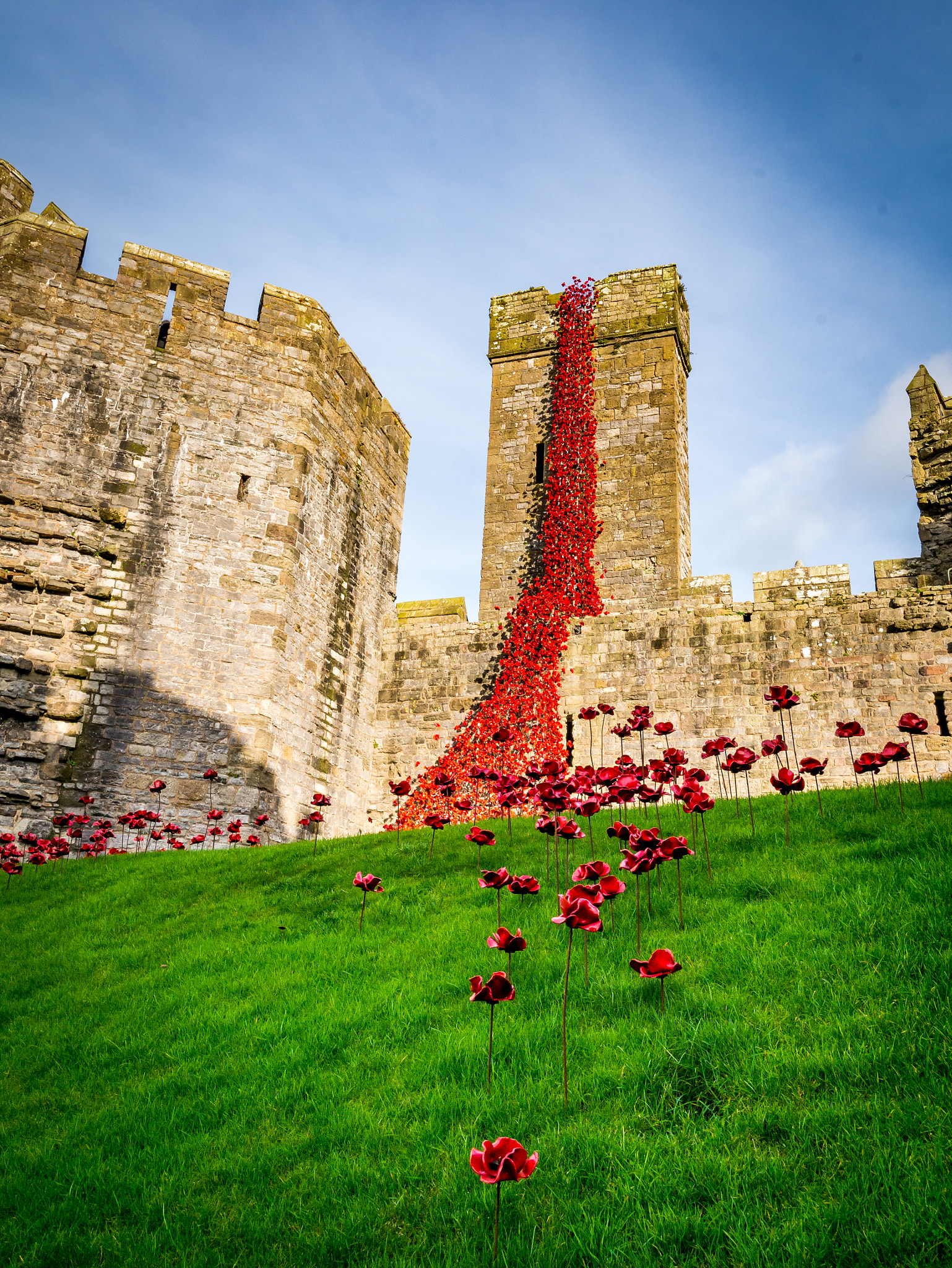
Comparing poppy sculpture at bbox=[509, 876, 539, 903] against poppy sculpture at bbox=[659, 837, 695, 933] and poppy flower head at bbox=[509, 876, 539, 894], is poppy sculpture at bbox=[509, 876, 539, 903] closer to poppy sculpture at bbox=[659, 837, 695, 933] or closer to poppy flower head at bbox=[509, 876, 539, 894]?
poppy flower head at bbox=[509, 876, 539, 894]

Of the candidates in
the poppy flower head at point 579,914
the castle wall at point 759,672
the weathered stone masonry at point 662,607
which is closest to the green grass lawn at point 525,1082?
the poppy flower head at point 579,914

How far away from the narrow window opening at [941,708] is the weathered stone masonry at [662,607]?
22 mm

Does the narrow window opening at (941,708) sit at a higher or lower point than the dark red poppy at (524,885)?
higher

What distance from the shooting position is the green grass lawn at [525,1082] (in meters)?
2.85

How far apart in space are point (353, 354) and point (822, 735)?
10.6 meters

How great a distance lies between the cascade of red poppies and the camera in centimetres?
1419

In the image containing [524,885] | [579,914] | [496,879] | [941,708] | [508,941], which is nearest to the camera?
[579,914]

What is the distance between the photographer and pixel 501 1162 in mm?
2529

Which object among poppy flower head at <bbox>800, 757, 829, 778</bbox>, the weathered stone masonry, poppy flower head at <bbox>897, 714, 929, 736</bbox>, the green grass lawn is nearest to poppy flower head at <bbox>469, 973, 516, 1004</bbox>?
the green grass lawn

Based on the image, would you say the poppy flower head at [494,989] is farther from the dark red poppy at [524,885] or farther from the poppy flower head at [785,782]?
the poppy flower head at [785,782]

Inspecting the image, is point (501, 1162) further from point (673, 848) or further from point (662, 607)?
point (662, 607)

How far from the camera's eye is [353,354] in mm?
16062

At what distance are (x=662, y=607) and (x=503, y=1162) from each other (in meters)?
13.3

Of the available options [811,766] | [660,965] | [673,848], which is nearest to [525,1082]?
[660,965]
